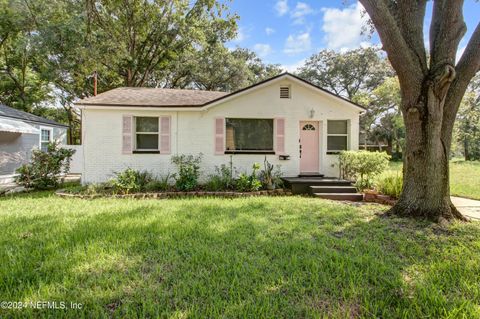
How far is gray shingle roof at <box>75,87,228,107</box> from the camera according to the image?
9.18 m

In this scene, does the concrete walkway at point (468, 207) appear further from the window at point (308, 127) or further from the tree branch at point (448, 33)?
the window at point (308, 127)

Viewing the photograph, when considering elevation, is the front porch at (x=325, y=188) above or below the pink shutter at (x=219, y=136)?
below

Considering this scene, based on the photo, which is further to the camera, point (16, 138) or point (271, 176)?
point (16, 138)

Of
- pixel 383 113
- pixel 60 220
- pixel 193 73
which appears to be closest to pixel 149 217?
pixel 60 220

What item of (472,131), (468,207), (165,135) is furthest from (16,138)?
(472,131)

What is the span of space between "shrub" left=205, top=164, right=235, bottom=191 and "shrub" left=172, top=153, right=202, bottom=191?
52 centimetres

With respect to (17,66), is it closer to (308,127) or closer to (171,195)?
→ (171,195)

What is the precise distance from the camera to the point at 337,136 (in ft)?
32.2

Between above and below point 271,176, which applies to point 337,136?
above

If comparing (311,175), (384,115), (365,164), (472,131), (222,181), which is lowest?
(222,181)

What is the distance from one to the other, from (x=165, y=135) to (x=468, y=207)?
1003 centimetres

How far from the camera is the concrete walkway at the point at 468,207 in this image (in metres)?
5.75

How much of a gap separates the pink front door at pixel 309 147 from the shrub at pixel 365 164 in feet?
3.61

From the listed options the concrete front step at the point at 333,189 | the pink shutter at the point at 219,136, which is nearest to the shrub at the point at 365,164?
the concrete front step at the point at 333,189
